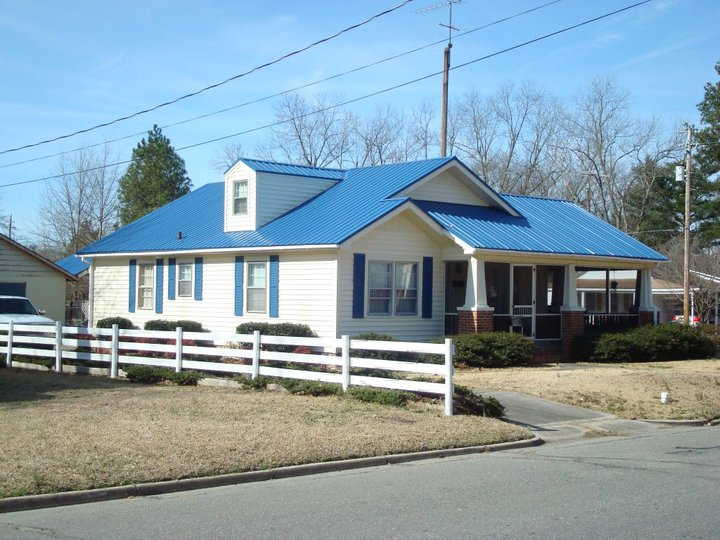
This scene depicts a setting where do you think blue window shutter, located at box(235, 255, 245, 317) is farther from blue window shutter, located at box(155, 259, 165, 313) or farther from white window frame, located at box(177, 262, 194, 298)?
blue window shutter, located at box(155, 259, 165, 313)

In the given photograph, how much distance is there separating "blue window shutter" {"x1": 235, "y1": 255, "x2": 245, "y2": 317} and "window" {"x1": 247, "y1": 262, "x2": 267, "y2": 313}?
0.72 feet

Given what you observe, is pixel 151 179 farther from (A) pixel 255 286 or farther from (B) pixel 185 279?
(A) pixel 255 286

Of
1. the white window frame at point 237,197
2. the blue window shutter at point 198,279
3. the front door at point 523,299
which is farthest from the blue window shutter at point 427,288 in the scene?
the blue window shutter at point 198,279

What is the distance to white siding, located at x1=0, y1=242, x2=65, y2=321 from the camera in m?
33.4

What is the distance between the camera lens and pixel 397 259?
964 inches

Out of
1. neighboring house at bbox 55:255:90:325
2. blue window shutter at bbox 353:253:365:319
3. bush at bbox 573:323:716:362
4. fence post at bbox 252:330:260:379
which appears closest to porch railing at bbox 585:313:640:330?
bush at bbox 573:323:716:362

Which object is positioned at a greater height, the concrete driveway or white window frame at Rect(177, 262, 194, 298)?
white window frame at Rect(177, 262, 194, 298)

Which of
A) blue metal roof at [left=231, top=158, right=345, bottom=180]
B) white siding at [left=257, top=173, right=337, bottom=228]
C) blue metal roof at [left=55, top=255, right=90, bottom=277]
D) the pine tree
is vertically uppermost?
the pine tree

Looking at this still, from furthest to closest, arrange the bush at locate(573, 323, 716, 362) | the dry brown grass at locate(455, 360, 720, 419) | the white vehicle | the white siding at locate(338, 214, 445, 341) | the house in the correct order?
the bush at locate(573, 323, 716, 362), the white vehicle, the house, the white siding at locate(338, 214, 445, 341), the dry brown grass at locate(455, 360, 720, 419)

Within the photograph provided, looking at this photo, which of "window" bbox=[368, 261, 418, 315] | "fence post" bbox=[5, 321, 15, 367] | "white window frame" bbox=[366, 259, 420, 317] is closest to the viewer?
"fence post" bbox=[5, 321, 15, 367]

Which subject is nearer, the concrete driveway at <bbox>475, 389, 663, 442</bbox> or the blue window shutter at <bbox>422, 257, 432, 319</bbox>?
the concrete driveway at <bbox>475, 389, 663, 442</bbox>

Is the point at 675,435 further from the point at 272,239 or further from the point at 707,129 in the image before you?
the point at 707,129

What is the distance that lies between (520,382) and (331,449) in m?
9.07

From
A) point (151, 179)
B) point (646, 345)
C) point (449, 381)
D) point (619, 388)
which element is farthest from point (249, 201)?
point (151, 179)
